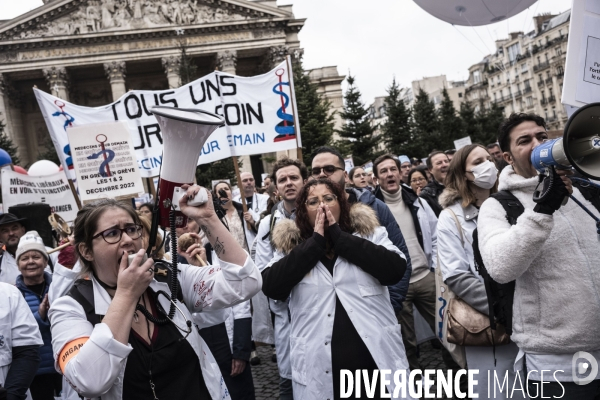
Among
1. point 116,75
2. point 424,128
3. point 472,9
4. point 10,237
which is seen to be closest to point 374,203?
point 472,9

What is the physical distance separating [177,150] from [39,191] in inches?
273

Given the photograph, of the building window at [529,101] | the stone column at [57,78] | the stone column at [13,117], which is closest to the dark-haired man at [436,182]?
the stone column at [57,78]

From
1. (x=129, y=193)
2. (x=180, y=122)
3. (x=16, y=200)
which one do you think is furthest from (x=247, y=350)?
(x=16, y=200)

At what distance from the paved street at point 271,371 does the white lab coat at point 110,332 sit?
10.0ft

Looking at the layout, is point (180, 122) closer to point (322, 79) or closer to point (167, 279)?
point (167, 279)

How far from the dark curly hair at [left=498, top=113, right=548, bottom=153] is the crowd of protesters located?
1cm

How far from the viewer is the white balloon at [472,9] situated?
5.44 m

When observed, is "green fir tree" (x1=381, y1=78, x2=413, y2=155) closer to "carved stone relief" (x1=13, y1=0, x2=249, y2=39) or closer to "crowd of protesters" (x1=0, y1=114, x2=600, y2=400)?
"carved stone relief" (x1=13, y1=0, x2=249, y2=39)

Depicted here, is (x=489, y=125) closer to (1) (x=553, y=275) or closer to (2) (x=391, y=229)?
(2) (x=391, y=229)

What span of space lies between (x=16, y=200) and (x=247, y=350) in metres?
5.36

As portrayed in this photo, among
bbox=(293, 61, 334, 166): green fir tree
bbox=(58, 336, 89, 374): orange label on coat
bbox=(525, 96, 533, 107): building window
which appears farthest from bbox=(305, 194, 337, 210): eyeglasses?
bbox=(525, 96, 533, 107): building window

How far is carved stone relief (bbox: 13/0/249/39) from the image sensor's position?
37.2 metres

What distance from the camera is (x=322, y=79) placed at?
144 feet

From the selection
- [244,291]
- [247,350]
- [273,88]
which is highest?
[273,88]
